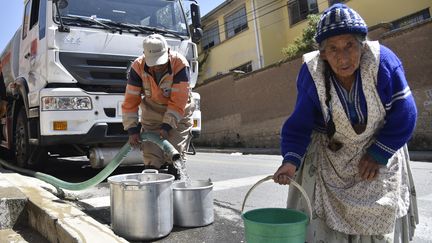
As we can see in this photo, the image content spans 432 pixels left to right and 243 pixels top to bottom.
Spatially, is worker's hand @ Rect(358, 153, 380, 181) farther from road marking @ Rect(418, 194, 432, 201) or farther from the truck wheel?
the truck wheel

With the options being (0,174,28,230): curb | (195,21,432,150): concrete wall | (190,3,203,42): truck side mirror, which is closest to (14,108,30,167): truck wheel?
(0,174,28,230): curb

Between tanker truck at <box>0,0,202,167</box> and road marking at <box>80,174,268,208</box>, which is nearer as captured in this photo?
road marking at <box>80,174,268,208</box>

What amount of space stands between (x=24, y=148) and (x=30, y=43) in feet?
5.11

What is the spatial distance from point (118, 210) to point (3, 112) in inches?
214

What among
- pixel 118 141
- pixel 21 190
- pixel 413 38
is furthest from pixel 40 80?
pixel 413 38

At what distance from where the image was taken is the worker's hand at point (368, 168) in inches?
79.1

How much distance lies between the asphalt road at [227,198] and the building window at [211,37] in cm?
1528

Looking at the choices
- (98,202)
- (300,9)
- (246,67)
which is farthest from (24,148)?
(246,67)

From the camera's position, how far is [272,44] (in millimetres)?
A: 20188

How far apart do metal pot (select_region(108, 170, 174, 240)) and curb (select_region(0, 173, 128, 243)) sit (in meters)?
0.13

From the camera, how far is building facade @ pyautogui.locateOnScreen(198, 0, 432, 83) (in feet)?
59.0

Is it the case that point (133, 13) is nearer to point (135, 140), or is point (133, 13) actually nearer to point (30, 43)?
point (30, 43)

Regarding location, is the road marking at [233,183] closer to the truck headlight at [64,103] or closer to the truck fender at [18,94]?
the truck headlight at [64,103]

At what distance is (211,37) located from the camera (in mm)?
23828
